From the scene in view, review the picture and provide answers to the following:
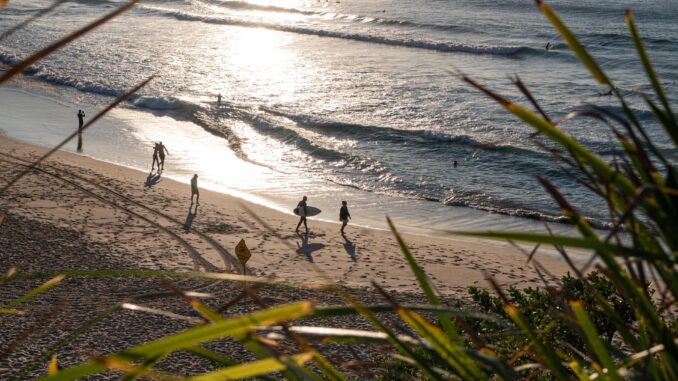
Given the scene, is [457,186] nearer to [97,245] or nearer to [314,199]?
[314,199]

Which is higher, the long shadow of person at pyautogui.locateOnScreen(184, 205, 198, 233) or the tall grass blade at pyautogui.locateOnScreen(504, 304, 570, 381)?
the tall grass blade at pyautogui.locateOnScreen(504, 304, 570, 381)

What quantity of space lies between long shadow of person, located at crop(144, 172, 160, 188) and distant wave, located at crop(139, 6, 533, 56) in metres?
29.3

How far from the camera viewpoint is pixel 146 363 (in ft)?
3.42

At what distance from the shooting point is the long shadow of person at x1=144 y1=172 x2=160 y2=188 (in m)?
21.8

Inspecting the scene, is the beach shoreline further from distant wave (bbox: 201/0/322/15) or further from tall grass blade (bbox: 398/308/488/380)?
distant wave (bbox: 201/0/322/15)

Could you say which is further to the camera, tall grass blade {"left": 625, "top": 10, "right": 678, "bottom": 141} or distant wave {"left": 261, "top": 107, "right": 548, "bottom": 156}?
distant wave {"left": 261, "top": 107, "right": 548, "bottom": 156}

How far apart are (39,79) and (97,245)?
2244 cm

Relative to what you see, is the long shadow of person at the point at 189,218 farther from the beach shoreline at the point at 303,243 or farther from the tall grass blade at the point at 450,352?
the tall grass blade at the point at 450,352

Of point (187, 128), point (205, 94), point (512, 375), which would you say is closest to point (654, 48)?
point (205, 94)

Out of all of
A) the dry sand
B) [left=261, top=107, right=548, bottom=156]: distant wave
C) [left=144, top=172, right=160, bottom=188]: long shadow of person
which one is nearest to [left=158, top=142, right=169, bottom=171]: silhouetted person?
[left=144, top=172, right=160, bottom=188]: long shadow of person

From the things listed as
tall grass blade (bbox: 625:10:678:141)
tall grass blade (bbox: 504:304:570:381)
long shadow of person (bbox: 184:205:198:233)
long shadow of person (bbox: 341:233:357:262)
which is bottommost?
long shadow of person (bbox: 184:205:198:233)

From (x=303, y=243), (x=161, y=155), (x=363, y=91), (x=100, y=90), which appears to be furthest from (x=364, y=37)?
(x=303, y=243)

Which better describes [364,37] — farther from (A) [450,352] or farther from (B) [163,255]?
(A) [450,352]

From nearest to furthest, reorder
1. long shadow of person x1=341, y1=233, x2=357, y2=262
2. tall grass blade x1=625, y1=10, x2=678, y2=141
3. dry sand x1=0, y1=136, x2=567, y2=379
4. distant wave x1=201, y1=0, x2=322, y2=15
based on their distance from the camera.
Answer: tall grass blade x1=625, y1=10, x2=678, y2=141, dry sand x1=0, y1=136, x2=567, y2=379, long shadow of person x1=341, y1=233, x2=357, y2=262, distant wave x1=201, y1=0, x2=322, y2=15
